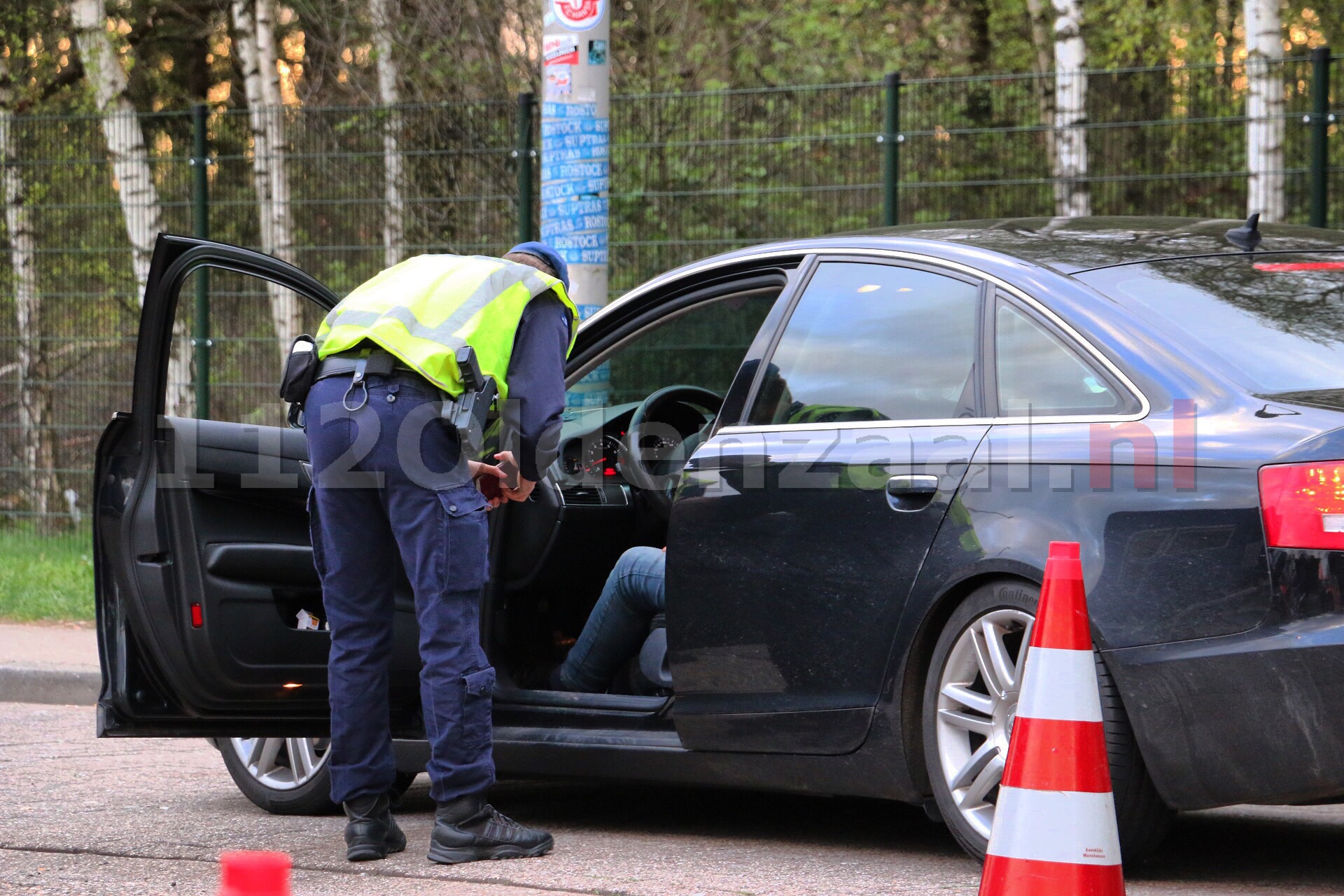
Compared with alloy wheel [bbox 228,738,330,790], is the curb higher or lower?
lower

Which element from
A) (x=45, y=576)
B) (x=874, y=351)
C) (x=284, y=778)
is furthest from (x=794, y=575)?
(x=45, y=576)

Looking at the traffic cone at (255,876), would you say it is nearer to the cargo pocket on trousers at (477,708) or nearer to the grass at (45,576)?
the cargo pocket on trousers at (477,708)

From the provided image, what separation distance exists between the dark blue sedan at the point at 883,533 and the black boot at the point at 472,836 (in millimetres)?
364

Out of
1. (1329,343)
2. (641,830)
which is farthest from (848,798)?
(1329,343)

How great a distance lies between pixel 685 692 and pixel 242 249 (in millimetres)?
1648

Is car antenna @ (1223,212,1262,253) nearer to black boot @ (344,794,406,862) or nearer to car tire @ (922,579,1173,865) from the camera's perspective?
car tire @ (922,579,1173,865)

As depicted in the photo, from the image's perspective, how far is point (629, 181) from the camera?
10.0 m

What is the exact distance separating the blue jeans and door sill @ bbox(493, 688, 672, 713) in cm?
7

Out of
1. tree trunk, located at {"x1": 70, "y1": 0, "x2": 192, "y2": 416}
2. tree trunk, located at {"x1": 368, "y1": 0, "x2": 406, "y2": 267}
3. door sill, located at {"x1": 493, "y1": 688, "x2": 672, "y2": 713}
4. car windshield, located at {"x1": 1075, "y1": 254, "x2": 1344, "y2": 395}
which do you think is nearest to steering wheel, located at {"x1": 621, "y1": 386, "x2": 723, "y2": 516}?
door sill, located at {"x1": 493, "y1": 688, "x2": 672, "y2": 713}

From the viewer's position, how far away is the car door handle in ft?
13.5

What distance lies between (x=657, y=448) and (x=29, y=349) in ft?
26.4

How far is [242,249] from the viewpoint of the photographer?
4.83 meters

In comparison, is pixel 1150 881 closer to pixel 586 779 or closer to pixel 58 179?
pixel 586 779

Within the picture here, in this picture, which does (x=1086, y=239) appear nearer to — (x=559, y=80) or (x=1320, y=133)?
(x=559, y=80)
